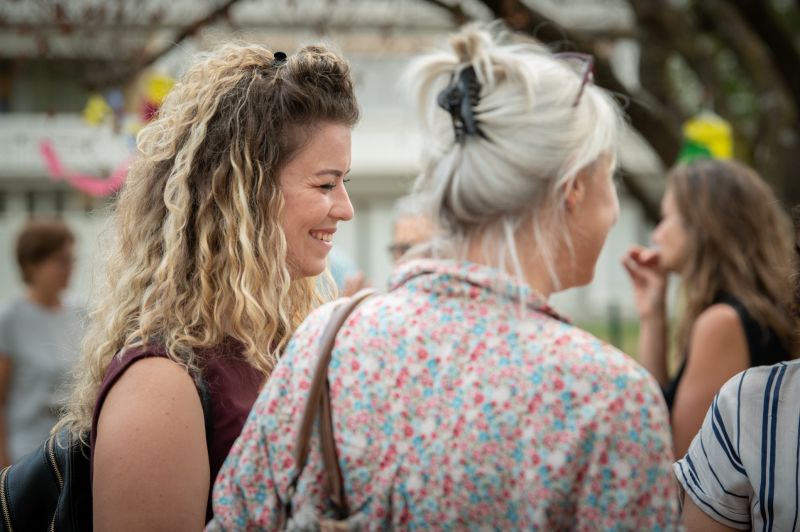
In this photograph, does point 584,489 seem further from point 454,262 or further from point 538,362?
point 454,262

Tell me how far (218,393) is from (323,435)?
0.57 meters

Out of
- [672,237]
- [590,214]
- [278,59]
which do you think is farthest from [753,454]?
[672,237]

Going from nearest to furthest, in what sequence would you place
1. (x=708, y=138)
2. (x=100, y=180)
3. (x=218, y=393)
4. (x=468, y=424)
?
1. (x=468, y=424)
2. (x=218, y=393)
3. (x=708, y=138)
4. (x=100, y=180)

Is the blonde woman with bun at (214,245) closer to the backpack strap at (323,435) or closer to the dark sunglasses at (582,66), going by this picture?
the backpack strap at (323,435)

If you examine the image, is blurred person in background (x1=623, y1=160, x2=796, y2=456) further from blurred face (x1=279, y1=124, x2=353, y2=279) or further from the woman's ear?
the woman's ear

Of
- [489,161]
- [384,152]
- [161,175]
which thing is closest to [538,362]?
[489,161]

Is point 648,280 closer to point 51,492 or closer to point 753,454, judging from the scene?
point 753,454

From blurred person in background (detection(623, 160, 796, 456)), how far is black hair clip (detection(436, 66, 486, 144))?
2.03 m

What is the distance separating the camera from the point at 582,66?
1801mm

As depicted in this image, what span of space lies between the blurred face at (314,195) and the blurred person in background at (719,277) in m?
1.65

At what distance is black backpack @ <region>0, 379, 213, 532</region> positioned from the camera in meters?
2.24

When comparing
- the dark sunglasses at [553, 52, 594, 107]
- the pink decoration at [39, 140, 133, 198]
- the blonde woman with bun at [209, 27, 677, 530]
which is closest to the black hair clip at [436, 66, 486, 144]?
the blonde woman with bun at [209, 27, 677, 530]

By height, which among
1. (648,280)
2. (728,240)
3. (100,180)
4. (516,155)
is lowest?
(100,180)

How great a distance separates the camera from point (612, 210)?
179cm
